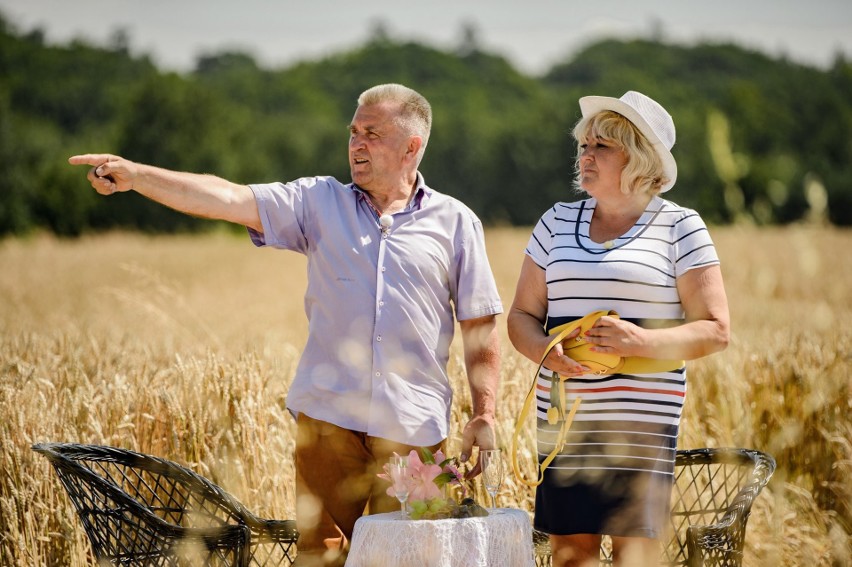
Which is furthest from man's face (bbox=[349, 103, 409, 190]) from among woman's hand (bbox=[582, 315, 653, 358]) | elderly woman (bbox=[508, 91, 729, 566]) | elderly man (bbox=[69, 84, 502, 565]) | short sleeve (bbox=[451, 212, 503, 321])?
woman's hand (bbox=[582, 315, 653, 358])

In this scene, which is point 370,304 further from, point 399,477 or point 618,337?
point 618,337

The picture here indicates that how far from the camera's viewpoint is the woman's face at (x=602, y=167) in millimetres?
3328

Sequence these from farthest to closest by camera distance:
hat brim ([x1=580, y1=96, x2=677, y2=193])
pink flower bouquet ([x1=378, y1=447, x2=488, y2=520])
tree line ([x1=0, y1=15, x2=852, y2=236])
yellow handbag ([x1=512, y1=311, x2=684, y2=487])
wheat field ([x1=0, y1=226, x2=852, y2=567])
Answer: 1. tree line ([x1=0, y1=15, x2=852, y2=236])
2. wheat field ([x1=0, y1=226, x2=852, y2=567])
3. hat brim ([x1=580, y1=96, x2=677, y2=193])
4. yellow handbag ([x1=512, y1=311, x2=684, y2=487])
5. pink flower bouquet ([x1=378, y1=447, x2=488, y2=520])

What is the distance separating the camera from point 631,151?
330 centimetres

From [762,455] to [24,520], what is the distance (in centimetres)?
307

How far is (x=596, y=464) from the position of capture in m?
3.24

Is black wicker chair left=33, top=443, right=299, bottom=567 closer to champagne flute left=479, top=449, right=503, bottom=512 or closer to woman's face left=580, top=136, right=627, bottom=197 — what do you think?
champagne flute left=479, top=449, right=503, bottom=512

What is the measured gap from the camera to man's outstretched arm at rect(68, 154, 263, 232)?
125 inches

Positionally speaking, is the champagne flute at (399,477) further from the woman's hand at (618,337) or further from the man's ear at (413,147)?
the man's ear at (413,147)

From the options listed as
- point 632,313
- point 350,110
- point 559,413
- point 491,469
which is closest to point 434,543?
point 491,469

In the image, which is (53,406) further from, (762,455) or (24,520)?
(762,455)

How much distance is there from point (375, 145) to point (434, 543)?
1.43 meters

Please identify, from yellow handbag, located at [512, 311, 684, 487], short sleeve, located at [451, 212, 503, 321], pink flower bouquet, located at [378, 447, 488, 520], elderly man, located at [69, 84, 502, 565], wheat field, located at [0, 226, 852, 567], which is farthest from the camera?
wheat field, located at [0, 226, 852, 567]

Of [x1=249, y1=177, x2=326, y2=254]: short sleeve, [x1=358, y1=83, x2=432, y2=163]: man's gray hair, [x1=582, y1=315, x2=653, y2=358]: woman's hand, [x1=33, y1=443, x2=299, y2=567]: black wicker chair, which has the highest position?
[x1=358, y1=83, x2=432, y2=163]: man's gray hair
